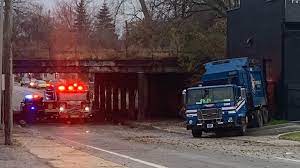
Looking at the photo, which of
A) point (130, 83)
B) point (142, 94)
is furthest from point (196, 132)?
point (130, 83)

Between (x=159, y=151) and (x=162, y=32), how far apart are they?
3081cm

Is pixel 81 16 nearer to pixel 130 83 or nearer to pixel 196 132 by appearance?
pixel 130 83

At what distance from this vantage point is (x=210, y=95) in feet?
103

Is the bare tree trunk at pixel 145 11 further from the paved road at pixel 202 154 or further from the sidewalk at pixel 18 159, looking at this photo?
the sidewalk at pixel 18 159

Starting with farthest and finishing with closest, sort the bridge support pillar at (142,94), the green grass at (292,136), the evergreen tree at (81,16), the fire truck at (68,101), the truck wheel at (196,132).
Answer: the evergreen tree at (81,16), the bridge support pillar at (142,94), the fire truck at (68,101), the truck wheel at (196,132), the green grass at (292,136)

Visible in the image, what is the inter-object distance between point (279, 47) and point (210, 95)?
8064mm

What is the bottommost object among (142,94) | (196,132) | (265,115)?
(196,132)

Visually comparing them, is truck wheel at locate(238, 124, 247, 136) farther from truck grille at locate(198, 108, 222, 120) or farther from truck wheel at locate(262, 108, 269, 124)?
truck wheel at locate(262, 108, 269, 124)

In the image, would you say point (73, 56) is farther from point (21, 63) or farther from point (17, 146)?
point (17, 146)

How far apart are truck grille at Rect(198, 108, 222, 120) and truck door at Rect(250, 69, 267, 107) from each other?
3861 millimetres

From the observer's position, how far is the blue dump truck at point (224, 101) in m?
31.0

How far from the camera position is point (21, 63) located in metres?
49.9

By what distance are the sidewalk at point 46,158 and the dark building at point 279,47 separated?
17.6 metres

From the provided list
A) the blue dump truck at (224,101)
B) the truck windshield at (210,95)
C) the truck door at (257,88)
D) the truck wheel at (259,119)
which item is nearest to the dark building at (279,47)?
the truck door at (257,88)
